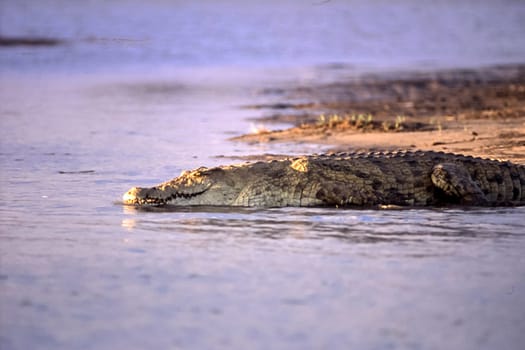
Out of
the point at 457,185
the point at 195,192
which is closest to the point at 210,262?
the point at 195,192

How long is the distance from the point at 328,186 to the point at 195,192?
3.40 feet

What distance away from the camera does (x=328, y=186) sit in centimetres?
834

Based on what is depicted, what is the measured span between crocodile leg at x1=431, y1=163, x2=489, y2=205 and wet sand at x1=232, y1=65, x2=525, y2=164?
6.69 feet

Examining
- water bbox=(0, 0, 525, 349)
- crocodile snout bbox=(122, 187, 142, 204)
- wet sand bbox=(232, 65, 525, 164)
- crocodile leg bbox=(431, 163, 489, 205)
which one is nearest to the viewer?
water bbox=(0, 0, 525, 349)

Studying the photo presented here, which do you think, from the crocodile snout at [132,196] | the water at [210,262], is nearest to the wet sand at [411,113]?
the water at [210,262]

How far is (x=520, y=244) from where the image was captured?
6922 millimetres

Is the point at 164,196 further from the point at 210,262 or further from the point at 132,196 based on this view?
the point at 210,262

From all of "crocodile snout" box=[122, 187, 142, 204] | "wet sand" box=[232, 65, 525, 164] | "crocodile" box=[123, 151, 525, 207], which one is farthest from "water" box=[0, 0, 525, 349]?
"wet sand" box=[232, 65, 525, 164]

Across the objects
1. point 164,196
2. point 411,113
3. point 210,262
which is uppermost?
point 411,113

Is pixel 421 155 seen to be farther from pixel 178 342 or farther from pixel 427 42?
pixel 427 42

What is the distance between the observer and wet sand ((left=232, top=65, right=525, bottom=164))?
1196cm

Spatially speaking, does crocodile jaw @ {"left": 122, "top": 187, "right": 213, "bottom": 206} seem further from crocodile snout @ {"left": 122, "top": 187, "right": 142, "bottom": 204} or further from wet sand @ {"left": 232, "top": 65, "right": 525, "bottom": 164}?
wet sand @ {"left": 232, "top": 65, "right": 525, "bottom": 164}

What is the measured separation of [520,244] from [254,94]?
13.8 meters

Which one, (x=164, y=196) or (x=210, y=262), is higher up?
(x=164, y=196)
